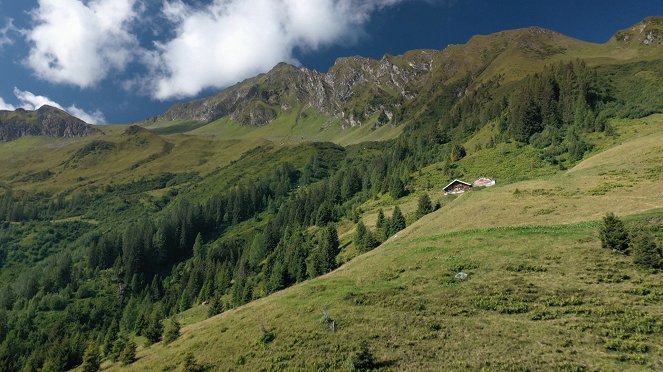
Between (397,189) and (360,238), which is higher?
(397,189)

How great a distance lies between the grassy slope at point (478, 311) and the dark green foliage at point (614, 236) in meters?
1.19

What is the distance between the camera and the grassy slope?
25500 mm

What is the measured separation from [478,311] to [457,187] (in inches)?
3789

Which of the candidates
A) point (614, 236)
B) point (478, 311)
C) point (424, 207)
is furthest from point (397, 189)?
point (478, 311)

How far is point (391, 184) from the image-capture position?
157 m

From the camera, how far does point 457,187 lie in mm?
123812

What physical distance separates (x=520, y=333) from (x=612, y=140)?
390ft

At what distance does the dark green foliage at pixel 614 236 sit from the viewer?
38656mm

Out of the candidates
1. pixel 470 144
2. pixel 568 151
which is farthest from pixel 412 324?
pixel 470 144

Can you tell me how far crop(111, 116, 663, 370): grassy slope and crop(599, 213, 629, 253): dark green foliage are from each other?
1.19 m

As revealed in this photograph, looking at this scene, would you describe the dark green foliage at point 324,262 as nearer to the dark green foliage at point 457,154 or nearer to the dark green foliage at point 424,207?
the dark green foliage at point 424,207

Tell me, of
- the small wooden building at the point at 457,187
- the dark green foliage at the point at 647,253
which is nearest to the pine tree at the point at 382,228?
the small wooden building at the point at 457,187

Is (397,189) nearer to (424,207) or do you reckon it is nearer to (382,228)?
(424,207)

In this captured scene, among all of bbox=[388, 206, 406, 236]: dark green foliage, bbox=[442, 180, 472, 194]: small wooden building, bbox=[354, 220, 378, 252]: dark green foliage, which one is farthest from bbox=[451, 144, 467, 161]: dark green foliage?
bbox=[354, 220, 378, 252]: dark green foliage
